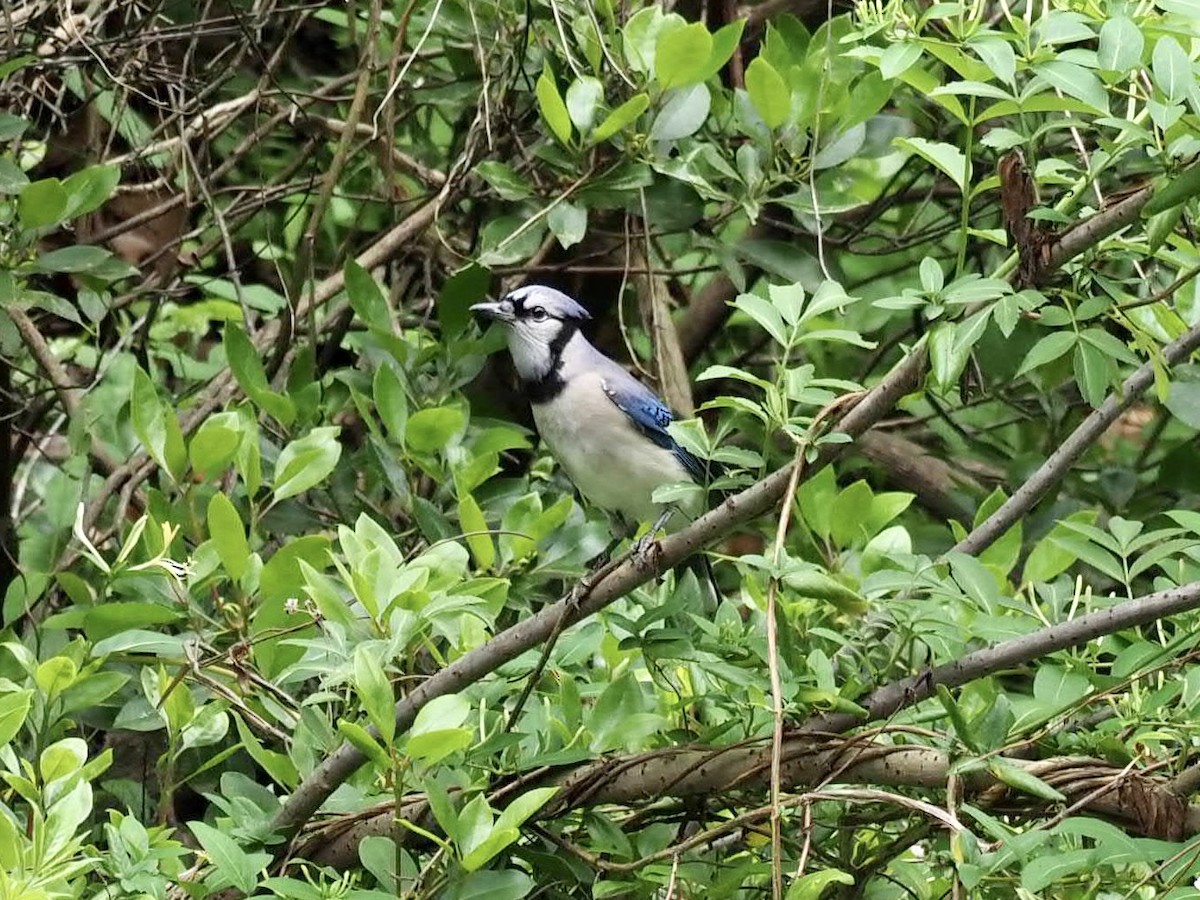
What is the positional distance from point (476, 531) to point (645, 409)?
1.08 m

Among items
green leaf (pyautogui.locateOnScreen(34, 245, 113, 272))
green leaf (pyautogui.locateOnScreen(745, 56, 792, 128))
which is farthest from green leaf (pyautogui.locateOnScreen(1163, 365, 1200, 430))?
green leaf (pyautogui.locateOnScreen(34, 245, 113, 272))

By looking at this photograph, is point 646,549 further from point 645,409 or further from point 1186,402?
point 645,409

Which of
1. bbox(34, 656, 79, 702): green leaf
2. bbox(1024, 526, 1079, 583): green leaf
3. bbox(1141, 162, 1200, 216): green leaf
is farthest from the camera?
bbox(1024, 526, 1079, 583): green leaf

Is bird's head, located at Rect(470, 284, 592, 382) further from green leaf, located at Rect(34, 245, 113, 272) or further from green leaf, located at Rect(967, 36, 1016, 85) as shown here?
green leaf, located at Rect(967, 36, 1016, 85)

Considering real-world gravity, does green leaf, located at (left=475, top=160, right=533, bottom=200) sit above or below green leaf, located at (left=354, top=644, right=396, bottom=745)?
above

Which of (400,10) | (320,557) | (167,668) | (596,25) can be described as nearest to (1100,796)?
(320,557)

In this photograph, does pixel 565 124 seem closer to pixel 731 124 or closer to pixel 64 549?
pixel 731 124

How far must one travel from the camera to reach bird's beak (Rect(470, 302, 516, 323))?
3.32m

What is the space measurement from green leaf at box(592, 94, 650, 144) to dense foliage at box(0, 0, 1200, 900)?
6 cm

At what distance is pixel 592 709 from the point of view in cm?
238

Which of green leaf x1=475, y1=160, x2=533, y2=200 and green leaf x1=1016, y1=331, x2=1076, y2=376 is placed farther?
green leaf x1=475, y1=160, x2=533, y2=200

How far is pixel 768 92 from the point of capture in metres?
3.06

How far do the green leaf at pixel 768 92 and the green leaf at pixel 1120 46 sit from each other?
1.12 m

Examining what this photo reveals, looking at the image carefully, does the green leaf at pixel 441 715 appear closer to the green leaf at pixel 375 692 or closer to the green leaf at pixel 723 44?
the green leaf at pixel 375 692
